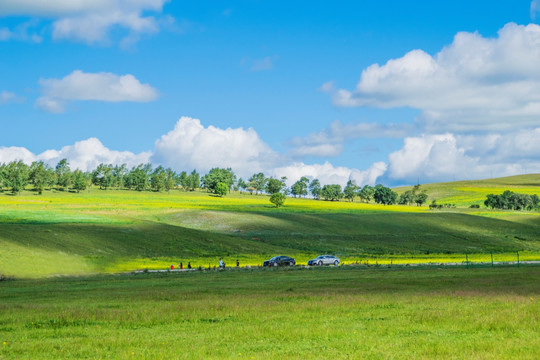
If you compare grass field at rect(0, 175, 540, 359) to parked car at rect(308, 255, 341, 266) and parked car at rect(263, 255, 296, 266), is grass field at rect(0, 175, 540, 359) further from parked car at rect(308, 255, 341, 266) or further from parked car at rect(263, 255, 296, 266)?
parked car at rect(308, 255, 341, 266)

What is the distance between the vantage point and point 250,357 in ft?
54.3

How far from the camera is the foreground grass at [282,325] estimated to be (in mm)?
17438

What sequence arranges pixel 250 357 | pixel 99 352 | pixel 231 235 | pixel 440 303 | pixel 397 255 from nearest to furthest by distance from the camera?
1. pixel 250 357
2. pixel 99 352
3. pixel 440 303
4. pixel 397 255
5. pixel 231 235

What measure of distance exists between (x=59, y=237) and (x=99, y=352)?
67.6 meters

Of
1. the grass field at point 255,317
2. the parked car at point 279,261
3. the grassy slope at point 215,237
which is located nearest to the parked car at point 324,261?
the parked car at point 279,261

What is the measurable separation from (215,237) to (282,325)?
7920 centimetres

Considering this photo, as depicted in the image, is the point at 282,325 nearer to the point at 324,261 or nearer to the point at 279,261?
the point at 279,261

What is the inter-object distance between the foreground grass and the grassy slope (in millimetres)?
37702

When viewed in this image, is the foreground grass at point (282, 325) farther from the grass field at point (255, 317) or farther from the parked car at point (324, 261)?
the parked car at point (324, 261)

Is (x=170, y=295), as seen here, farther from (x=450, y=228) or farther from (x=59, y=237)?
(x=450, y=228)

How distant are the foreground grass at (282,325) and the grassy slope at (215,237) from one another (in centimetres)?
3770

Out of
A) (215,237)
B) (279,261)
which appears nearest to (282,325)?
(279,261)

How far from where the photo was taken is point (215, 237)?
100375 millimetres

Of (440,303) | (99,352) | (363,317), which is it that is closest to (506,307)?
(440,303)
